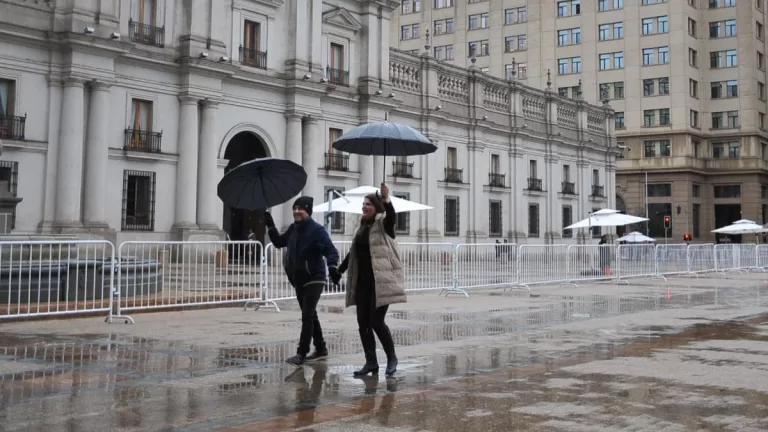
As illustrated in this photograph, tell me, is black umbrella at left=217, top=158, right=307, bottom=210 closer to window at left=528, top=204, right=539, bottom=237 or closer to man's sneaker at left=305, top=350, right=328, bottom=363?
man's sneaker at left=305, top=350, right=328, bottom=363

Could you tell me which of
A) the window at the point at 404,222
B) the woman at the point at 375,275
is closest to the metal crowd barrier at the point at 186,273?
the woman at the point at 375,275

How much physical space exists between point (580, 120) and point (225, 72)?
3016 centimetres

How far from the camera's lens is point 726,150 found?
236ft

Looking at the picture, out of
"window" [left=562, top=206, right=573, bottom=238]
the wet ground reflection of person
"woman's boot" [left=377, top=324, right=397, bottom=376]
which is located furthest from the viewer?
"window" [left=562, top=206, right=573, bottom=238]

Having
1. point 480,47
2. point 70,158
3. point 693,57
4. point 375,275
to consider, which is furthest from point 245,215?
point 693,57

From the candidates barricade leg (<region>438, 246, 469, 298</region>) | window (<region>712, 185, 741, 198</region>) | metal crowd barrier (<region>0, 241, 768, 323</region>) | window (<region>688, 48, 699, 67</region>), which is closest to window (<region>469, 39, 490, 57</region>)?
window (<region>688, 48, 699, 67</region>)

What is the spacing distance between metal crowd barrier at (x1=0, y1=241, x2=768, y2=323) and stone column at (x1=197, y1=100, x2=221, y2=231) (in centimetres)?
1312

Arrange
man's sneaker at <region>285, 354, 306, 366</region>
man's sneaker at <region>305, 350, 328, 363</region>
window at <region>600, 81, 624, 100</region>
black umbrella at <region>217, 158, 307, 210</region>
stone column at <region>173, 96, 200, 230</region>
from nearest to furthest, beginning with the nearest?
man's sneaker at <region>285, 354, 306, 366</region> → man's sneaker at <region>305, 350, 328, 363</region> → black umbrella at <region>217, 158, 307, 210</region> → stone column at <region>173, 96, 200, 230</region> → window at <region>600, 81, 624, 100</region>

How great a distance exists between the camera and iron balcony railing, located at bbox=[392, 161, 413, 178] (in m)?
38.1

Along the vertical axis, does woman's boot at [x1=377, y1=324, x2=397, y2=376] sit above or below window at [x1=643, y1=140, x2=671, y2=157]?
below

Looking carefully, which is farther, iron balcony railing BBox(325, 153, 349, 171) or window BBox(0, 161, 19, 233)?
iron balcony railing BBox(325, 153, 349, 171)

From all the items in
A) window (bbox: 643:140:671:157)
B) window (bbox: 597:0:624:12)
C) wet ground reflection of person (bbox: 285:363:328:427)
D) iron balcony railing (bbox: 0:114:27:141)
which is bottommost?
wet ground reflection of person (bbox: 285:363:328:427)

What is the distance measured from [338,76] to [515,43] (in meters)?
42.2

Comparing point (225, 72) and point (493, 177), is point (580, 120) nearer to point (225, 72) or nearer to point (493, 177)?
point (493, 177)
